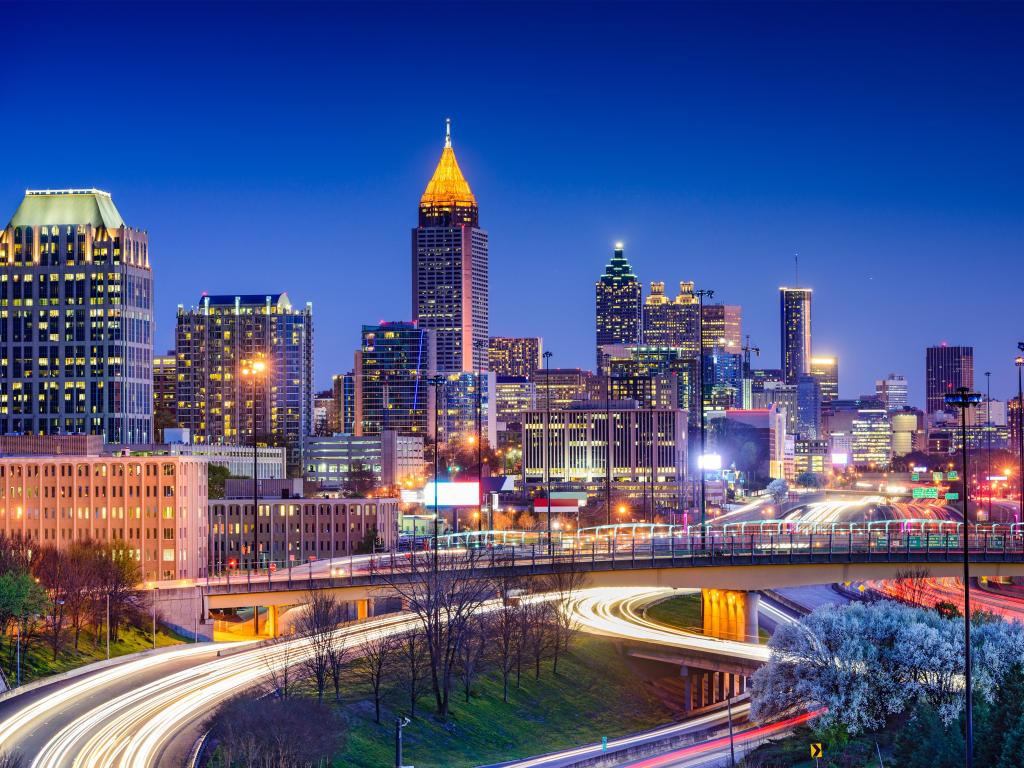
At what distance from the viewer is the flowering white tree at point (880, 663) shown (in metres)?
67.9

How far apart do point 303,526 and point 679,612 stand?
56.7 metres

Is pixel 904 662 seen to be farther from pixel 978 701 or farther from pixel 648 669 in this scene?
pixel 648 669

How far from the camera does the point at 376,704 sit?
72.6 m

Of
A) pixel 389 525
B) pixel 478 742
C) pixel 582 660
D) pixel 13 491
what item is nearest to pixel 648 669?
pixel 582 660

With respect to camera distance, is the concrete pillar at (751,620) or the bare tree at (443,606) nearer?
the bare tree at (443,606)

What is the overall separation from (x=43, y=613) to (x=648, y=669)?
1541 inches

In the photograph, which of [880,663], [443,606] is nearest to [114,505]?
[443,606]

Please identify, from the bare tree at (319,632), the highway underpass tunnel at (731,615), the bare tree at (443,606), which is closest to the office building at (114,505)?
the bare tree at (319,632)

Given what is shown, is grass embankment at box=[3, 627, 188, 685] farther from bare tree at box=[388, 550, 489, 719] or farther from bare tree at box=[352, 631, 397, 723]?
bare tree at box=[388, 550, 489, 719]

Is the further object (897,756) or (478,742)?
(478,742)

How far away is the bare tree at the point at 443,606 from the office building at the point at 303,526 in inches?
3085

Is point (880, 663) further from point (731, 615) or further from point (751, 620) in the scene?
point (731, 615)

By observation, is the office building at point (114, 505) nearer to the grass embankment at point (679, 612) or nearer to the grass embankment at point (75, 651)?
the grass embankment at point (679, 612)

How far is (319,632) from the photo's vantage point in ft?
258
